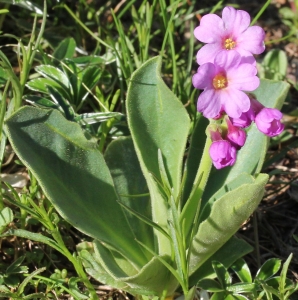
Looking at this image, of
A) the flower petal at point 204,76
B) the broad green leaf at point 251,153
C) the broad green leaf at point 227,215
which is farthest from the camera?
the broad green leaf at point 251,153

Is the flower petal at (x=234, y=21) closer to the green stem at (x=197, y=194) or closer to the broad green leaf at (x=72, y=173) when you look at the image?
the green stem at (x=197, y=194)

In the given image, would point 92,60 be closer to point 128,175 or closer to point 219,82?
point 128,175

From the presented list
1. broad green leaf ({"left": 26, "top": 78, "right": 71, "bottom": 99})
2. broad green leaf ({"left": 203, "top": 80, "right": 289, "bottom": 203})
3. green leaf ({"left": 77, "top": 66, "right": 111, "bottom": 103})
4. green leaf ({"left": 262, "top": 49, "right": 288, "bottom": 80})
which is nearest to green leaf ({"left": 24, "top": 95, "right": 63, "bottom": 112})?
broad green leaf ({"left": 26, "top": 78, "right": 71, "bottom": 99})

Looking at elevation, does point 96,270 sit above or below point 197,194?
below

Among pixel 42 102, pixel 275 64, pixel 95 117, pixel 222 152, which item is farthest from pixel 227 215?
pixel 275 64

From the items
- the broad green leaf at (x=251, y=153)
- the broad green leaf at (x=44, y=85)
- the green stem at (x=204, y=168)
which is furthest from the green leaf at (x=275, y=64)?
the green stem at (x=204, y=168)

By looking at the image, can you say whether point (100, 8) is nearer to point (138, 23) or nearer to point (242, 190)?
point (138, 23)
